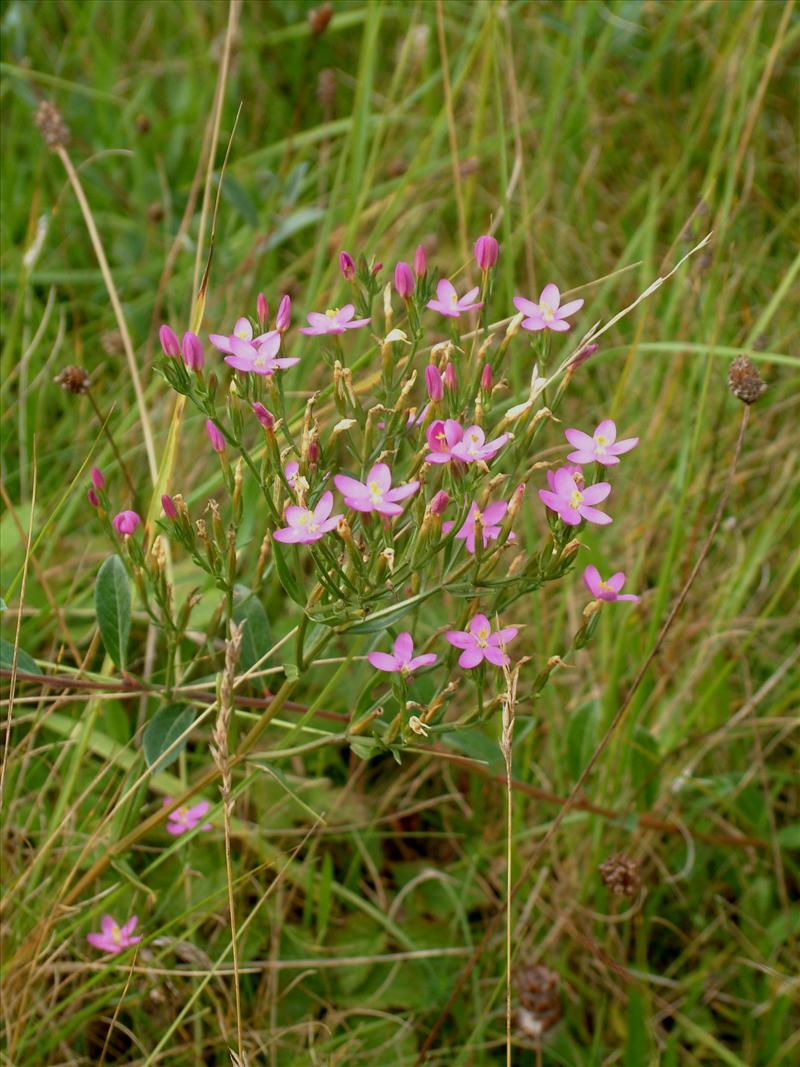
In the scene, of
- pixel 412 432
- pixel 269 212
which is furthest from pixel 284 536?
pixel 269 212

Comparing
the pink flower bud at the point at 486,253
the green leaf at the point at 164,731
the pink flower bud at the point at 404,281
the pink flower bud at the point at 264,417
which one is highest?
the pink flower bud at the point at 486,253

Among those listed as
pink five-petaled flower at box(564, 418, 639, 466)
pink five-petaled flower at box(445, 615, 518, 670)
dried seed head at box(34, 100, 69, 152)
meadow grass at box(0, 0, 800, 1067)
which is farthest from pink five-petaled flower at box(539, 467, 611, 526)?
dried seed head at box(34, 100, 69, 152)

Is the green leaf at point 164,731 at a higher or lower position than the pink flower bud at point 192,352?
lower

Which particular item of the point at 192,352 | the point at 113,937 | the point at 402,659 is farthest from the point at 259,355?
the point at 113,937

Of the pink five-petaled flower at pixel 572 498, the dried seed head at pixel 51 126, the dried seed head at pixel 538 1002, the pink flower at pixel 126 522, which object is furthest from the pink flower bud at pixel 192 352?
the dried seed head at pixel 51 126

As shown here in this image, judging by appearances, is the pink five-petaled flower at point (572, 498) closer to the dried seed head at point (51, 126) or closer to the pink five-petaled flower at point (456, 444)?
the pink five-petaled flower at point (456, 444)

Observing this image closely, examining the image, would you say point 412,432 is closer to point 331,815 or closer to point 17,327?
point 331,815
